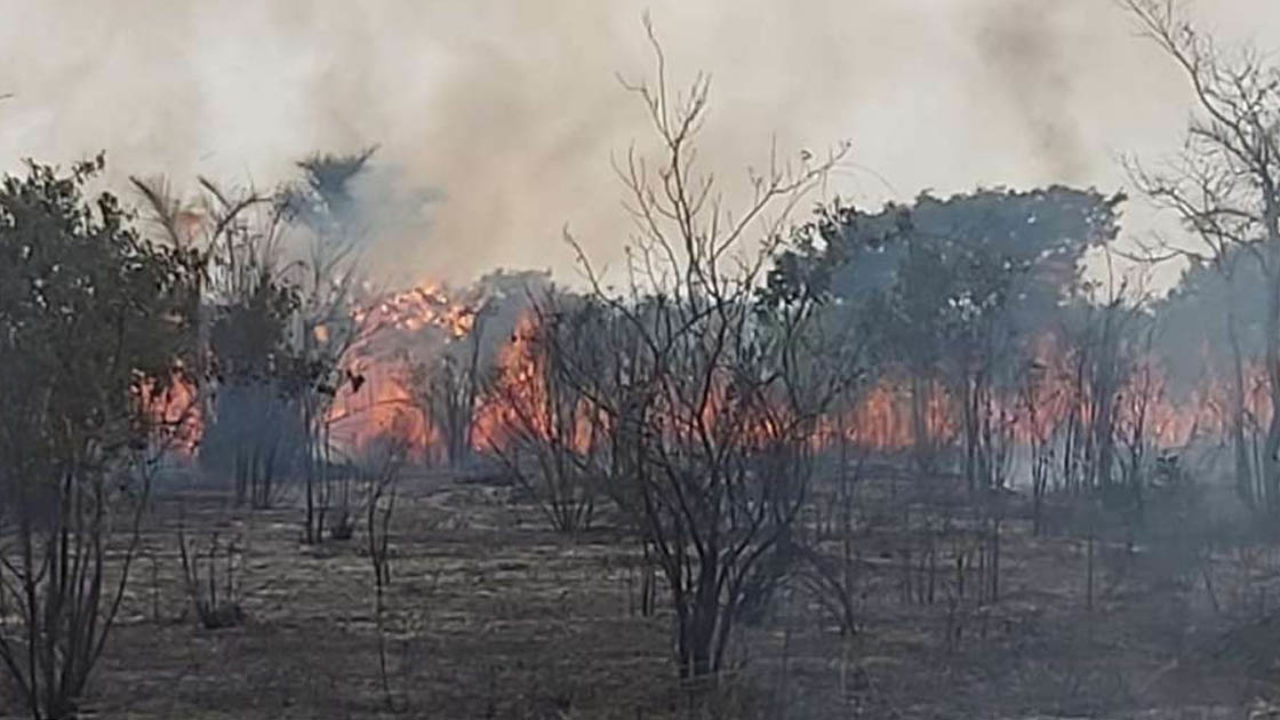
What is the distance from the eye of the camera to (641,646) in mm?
9953

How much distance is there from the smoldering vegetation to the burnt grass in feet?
0.13

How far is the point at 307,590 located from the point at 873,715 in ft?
20.3

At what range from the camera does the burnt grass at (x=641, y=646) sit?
823 cm

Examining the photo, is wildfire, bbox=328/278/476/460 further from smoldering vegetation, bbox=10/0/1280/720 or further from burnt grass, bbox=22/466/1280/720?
burnt grass, bbox=22/466/1280/720

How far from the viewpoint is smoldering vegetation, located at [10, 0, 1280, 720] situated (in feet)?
24.9

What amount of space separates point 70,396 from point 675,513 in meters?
2.83

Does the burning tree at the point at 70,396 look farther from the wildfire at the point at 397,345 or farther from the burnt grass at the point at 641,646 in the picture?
the wildfire at the point at 397,345

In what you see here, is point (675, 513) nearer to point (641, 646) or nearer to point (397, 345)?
point (641, 646)

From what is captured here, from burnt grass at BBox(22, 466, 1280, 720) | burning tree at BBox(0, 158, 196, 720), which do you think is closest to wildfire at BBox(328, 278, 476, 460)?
burnt grass at BBox(22, 466, 1280, 720)

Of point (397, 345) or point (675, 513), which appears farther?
point (397, 345)

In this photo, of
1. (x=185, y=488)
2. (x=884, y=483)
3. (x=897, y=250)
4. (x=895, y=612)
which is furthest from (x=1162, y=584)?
(x=185, y=488)

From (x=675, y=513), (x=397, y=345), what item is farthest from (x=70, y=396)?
(x=397, y=345)

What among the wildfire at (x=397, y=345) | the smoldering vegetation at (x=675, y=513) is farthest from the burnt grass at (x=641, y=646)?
the wildfire at (x=397, y=345)

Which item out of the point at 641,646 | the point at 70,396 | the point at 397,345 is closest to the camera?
the point at 70,396
